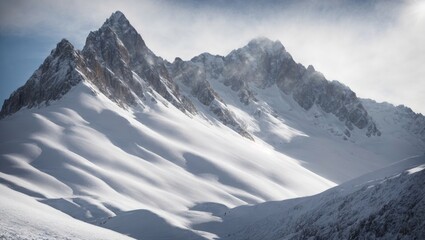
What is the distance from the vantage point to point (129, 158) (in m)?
75.9

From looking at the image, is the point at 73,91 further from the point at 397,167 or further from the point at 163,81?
the point at 397,167

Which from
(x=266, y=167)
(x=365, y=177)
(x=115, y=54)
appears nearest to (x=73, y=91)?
(x=115, y=54)

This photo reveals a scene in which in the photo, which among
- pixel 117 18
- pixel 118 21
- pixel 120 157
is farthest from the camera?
pixel 117 18

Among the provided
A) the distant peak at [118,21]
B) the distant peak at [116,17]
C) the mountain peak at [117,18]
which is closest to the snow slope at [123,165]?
the distant peak at [118,21]

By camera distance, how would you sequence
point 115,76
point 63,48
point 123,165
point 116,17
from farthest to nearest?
1. point 116,17
2. point 115,76
3. point 63,48
4. point 123,165

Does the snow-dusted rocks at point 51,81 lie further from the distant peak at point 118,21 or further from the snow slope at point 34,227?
the snow slope at point 34,227

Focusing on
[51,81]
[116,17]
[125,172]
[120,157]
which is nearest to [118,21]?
[116,17]

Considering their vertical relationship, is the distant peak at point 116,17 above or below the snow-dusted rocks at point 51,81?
above

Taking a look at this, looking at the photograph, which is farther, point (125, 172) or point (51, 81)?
point (51, 81)

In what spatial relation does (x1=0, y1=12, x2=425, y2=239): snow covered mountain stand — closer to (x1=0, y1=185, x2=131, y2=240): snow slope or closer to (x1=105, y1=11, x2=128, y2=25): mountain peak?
(x1=0, y1=185, x2=131, y2=240): snow slope

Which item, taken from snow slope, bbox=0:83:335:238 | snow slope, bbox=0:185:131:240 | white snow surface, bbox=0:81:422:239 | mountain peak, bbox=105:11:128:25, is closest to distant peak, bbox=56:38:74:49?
white snow surface, bbox=0:81:422:239

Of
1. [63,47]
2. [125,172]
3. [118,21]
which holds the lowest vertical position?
[125,172]

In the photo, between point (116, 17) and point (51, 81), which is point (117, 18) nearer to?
point (116, 17)

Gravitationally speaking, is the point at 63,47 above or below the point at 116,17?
below
